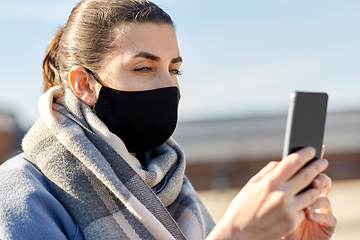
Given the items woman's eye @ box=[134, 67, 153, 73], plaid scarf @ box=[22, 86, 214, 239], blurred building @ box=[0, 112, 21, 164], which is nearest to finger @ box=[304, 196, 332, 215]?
plaid scarf @ box=[22, 86, 214, 239]

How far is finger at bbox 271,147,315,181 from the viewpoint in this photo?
3.65 feet

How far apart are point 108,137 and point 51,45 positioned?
2.46 ft

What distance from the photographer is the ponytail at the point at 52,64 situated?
6.58ft

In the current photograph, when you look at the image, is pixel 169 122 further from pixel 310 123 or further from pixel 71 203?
pixel 310 123

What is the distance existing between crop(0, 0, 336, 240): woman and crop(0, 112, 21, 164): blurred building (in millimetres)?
9942

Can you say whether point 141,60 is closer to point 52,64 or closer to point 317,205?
point 52,64

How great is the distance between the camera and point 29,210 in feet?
4.45

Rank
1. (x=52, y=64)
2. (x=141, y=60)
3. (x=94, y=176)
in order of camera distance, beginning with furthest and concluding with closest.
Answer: (x=52, y=64), (x=141, y=60), (x=94, y=176)

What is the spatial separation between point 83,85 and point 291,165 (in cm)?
108

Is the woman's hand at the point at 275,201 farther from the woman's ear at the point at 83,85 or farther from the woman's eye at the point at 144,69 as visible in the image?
the woman's ear at the point at 83,85

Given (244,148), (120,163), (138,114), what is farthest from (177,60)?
(244,148)

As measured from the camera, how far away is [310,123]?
1.24m

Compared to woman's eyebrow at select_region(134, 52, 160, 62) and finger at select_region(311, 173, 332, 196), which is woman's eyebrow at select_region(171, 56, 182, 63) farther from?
finger at select_region(311, 173, 332, 196)

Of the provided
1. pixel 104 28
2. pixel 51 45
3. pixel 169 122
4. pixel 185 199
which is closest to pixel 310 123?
pixel 169 122
